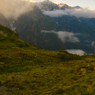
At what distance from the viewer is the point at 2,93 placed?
11.5 m

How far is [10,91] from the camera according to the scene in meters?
12.1

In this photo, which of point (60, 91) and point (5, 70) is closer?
point (60, 91)

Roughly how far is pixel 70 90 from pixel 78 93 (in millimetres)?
1131

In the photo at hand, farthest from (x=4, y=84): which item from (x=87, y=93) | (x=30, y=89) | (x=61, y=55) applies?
(x=61, y=55)

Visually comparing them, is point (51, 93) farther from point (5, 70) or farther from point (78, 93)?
point (5, 70)

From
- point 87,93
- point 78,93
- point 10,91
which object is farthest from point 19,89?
point 87,93

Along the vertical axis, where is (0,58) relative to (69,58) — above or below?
above

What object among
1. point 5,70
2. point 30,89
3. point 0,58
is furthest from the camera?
point 0,58

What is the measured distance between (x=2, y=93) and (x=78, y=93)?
9313 millimetres

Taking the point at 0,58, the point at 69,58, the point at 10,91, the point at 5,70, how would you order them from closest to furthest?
the point at 10,91 < the point at 5,70 < the point at 0,58 < the point at 69,58

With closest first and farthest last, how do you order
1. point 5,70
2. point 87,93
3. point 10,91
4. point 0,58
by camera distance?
point 87,93 < point 10,91 < point 5,70 < point 0,58

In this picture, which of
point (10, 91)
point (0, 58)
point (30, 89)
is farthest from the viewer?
point (0, 58)

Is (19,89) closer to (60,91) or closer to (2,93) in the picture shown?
(2,93)

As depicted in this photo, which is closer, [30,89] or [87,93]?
[87,93]
